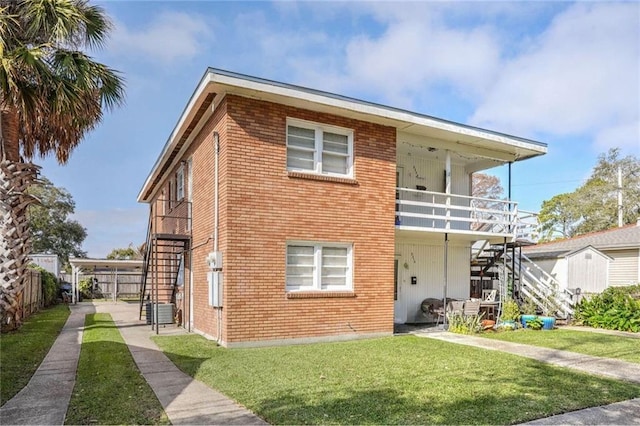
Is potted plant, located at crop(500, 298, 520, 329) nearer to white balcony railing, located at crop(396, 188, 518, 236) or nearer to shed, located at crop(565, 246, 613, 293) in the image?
white balcony railing, located at crop(396, 188, 518, 236)

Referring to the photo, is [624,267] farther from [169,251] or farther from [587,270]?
[169,251]

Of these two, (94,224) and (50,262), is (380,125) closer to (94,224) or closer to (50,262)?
(50,262)

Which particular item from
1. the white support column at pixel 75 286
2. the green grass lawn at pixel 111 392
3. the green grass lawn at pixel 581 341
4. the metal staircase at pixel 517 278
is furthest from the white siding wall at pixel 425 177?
the white support column at pixel 75 286

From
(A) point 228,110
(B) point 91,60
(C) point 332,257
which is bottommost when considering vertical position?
(C) point 332,257

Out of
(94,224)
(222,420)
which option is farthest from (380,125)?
(94,224)

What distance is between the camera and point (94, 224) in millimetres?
49531

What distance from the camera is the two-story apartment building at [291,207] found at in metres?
9.83

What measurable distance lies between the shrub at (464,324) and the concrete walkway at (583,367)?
17.8 inches

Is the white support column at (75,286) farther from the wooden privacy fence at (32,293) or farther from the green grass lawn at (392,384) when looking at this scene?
the green grass lawn at (392,384)

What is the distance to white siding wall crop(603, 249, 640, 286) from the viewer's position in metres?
20.1

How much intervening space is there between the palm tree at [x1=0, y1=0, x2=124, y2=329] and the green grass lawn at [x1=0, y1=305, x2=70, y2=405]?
81 centimetres

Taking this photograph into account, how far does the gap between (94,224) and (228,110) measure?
4634cm

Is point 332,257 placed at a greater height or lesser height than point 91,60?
lesser

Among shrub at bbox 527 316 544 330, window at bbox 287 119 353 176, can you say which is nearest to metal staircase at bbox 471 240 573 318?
shrub at bbox 527 316 544 330
